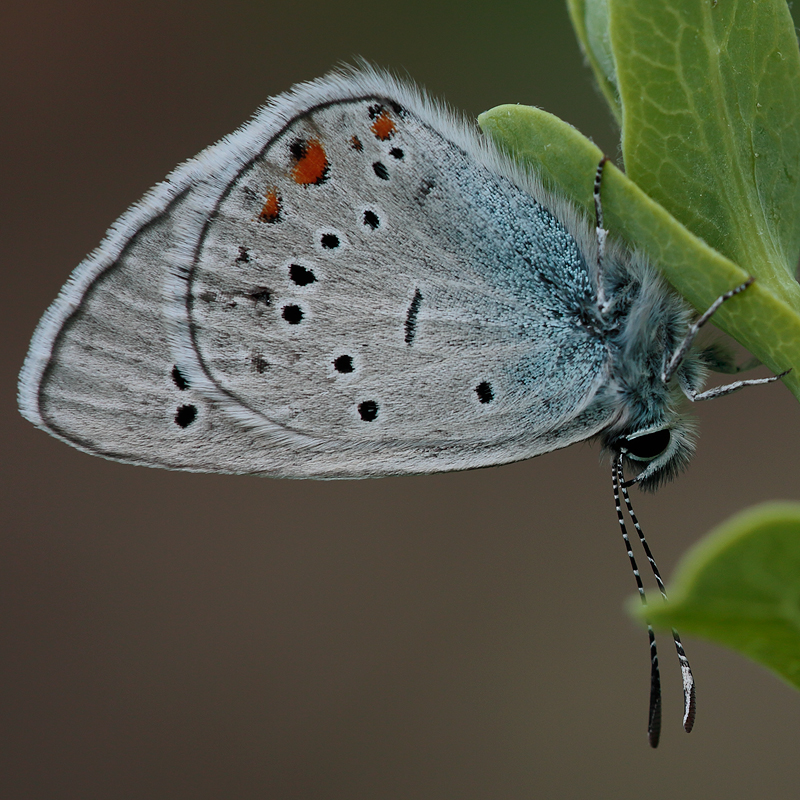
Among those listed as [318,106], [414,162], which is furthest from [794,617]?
[318,106]

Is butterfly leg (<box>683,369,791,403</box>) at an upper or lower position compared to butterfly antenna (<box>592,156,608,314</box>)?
lower

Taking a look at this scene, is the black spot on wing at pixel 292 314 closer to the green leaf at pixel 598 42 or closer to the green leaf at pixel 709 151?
the green leaf at pixel 709 151

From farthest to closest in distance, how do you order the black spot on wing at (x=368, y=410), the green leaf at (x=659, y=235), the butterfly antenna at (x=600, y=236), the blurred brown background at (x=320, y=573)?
the blurred brown background at (x=320, y=573), the black spot on wing at (x=368, y=410), the butterfly antenna at (x=600, y=236), the green leaf at (x=659, y=235)

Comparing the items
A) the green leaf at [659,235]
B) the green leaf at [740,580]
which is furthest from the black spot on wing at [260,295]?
the green leaf at [740,580]

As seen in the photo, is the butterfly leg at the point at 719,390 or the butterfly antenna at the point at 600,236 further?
the butterfly leg at the point at 719,390

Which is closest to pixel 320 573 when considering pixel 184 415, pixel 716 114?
pixel 184 415

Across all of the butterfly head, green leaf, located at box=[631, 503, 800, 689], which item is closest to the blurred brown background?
the butterfly head

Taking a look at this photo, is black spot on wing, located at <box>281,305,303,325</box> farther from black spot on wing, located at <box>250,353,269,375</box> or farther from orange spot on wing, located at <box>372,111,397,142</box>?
orange spot on wing, located at <box>372,111,397,142</box>

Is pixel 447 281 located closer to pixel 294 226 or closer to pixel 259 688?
pixel 294 226
